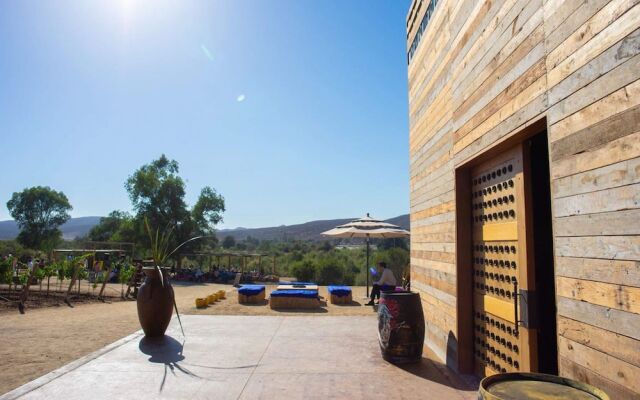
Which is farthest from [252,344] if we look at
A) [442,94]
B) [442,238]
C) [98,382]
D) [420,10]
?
[420,10]

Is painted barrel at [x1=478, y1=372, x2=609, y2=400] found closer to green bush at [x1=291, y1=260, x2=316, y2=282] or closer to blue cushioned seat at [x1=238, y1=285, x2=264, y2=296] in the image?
blue cushioned seat at [x1=238, y1=285, x2=264, y2=296]

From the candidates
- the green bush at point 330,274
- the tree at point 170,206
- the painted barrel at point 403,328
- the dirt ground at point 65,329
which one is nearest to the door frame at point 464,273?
the painted barrel at point 403,328

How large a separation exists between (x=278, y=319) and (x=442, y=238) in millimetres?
4411

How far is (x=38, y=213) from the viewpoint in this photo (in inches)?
2060

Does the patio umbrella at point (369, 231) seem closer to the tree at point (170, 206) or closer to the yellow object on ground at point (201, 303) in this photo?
the yellow object on ground at point (201, 303)

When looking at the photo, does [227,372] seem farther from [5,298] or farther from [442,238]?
[5,298]

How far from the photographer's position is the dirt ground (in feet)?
16.2

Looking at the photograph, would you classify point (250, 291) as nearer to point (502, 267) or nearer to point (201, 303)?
point (201, 303)

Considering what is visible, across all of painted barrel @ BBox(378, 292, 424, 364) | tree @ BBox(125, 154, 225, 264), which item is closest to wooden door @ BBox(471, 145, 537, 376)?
painted barrel @ BBox(378, 292, 424, 364)

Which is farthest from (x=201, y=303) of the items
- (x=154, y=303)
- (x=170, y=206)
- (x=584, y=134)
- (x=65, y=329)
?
(x=170, y=206)

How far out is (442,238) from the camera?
521 centimetres

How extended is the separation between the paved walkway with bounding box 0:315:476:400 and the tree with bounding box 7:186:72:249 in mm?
51548

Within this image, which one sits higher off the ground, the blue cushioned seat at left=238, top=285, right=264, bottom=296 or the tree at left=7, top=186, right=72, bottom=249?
the tree at left=7, top=186, right=72, bottom=249

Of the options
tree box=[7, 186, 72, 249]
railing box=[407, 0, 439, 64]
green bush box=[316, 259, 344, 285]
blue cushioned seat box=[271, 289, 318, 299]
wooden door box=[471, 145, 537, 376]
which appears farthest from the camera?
tree box=[7, 186, 72, 249]
